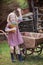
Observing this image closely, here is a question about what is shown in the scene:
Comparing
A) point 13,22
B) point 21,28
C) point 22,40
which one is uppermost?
point 13,22

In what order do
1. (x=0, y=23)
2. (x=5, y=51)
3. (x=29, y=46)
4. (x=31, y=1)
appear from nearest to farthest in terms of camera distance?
(x=29, y=46) < (x=5, y=51) < (x=0, y=23) < (x=31, y=1)

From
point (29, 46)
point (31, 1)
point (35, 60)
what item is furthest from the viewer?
point (31, 1)

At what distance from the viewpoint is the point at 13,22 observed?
8.50m

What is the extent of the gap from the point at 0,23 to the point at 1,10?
685mm

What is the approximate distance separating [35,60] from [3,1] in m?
6.95

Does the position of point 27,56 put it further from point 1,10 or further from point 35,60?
point 1,10

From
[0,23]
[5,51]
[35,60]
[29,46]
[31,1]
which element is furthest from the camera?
[31,1]

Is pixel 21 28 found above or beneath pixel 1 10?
beneath

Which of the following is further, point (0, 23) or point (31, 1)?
point (31, 1)

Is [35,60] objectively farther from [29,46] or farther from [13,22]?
[13,22]

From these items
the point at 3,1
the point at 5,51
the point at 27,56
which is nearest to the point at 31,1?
the point at 3,1

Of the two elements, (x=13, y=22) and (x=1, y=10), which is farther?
(x=1, y=10)

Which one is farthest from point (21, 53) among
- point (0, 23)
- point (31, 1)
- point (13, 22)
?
point (31, 1)

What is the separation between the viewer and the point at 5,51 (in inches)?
433
